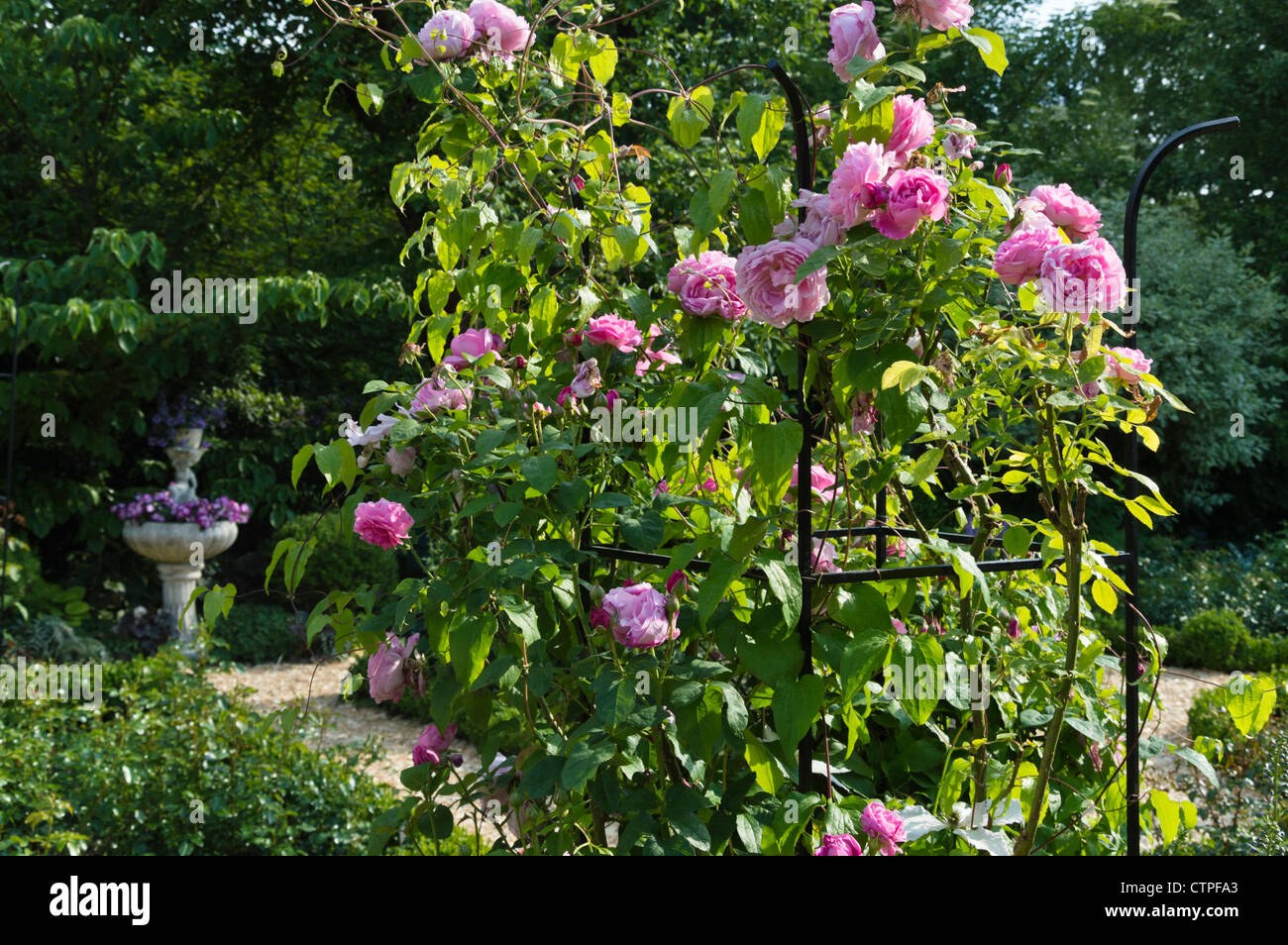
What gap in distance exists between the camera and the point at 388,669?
1.63 m

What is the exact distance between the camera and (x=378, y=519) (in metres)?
1.56

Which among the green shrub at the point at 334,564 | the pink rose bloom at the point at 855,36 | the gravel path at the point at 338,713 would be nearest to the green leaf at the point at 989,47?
the pink rose bloom at the point at 855,36

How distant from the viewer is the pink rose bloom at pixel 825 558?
5.04 feet

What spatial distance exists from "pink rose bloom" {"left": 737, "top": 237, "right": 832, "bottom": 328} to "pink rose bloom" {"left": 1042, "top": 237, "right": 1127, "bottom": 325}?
0.91ft

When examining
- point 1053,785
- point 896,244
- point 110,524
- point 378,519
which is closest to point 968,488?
point 896,244

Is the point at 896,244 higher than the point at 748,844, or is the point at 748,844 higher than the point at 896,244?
the point at 896,244

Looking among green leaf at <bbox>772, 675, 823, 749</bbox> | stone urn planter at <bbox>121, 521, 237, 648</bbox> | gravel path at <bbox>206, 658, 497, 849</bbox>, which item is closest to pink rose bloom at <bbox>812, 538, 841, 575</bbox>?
green leaf at <bbox>772, 675, 823, 749</bbox>

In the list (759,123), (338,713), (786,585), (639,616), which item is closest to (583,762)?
(639,616)

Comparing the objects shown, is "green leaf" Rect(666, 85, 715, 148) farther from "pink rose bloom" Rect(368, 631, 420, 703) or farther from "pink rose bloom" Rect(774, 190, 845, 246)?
"pink rose bloom" Rect(368, 631, 420, 703)

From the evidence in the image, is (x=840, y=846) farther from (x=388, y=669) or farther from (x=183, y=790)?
(x=183, y=790)

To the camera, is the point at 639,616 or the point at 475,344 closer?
the point at 639,616

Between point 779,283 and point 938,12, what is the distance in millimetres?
370

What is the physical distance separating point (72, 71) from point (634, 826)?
7942mm
